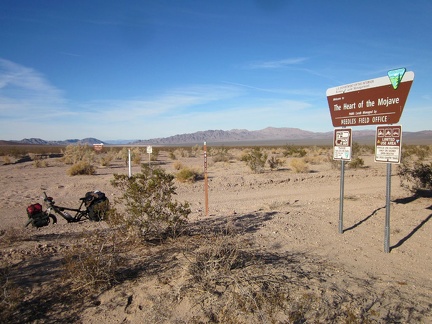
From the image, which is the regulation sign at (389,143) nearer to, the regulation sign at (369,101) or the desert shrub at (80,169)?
the regulation sign at (369,101)

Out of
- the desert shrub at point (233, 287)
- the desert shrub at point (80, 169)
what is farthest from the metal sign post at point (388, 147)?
the desert shrub at point (80, 169)

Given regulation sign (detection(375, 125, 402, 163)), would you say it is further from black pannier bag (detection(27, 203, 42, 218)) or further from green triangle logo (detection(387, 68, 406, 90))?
black pannier bag (detection(27, 203, 42, 218))

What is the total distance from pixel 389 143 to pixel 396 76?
1.14 metres

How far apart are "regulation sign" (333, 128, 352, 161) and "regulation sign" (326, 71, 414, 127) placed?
0.16 meters

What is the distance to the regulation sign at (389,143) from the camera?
5254mm

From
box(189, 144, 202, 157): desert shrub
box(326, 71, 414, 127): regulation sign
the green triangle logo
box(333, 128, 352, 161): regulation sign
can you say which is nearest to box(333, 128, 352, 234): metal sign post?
box(333, 128, 352, 161): regulation sign

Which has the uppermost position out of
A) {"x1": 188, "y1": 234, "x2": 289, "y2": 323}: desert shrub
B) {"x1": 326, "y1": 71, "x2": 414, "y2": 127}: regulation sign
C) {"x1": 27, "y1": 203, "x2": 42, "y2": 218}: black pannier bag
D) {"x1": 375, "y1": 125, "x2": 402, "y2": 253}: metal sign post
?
{"x1": 326, "y1": 71, "x2": 414, "y2": 127}: regulation sign

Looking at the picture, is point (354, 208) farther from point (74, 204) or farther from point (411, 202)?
point (74, 204)

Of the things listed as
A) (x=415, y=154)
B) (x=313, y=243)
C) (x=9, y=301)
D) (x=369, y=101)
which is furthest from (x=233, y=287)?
(x=415, y=154)

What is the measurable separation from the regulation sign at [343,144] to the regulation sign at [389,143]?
68 centimetres

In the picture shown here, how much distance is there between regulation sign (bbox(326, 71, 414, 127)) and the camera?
17.1 feet

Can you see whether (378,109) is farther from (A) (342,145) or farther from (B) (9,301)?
(B) (9,301)

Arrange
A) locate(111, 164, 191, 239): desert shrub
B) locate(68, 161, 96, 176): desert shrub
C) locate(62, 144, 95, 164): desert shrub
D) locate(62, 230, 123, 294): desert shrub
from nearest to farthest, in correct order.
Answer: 1. locate(62, 230, 123, 294): desert shrub
2. locate(111, 164, 191, 239): desert shrub
3. locate(68, 161, 96, 176): desert shrub
4. locate(62, 144, 95, 164): desert shrub

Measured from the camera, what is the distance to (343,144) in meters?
6.43
